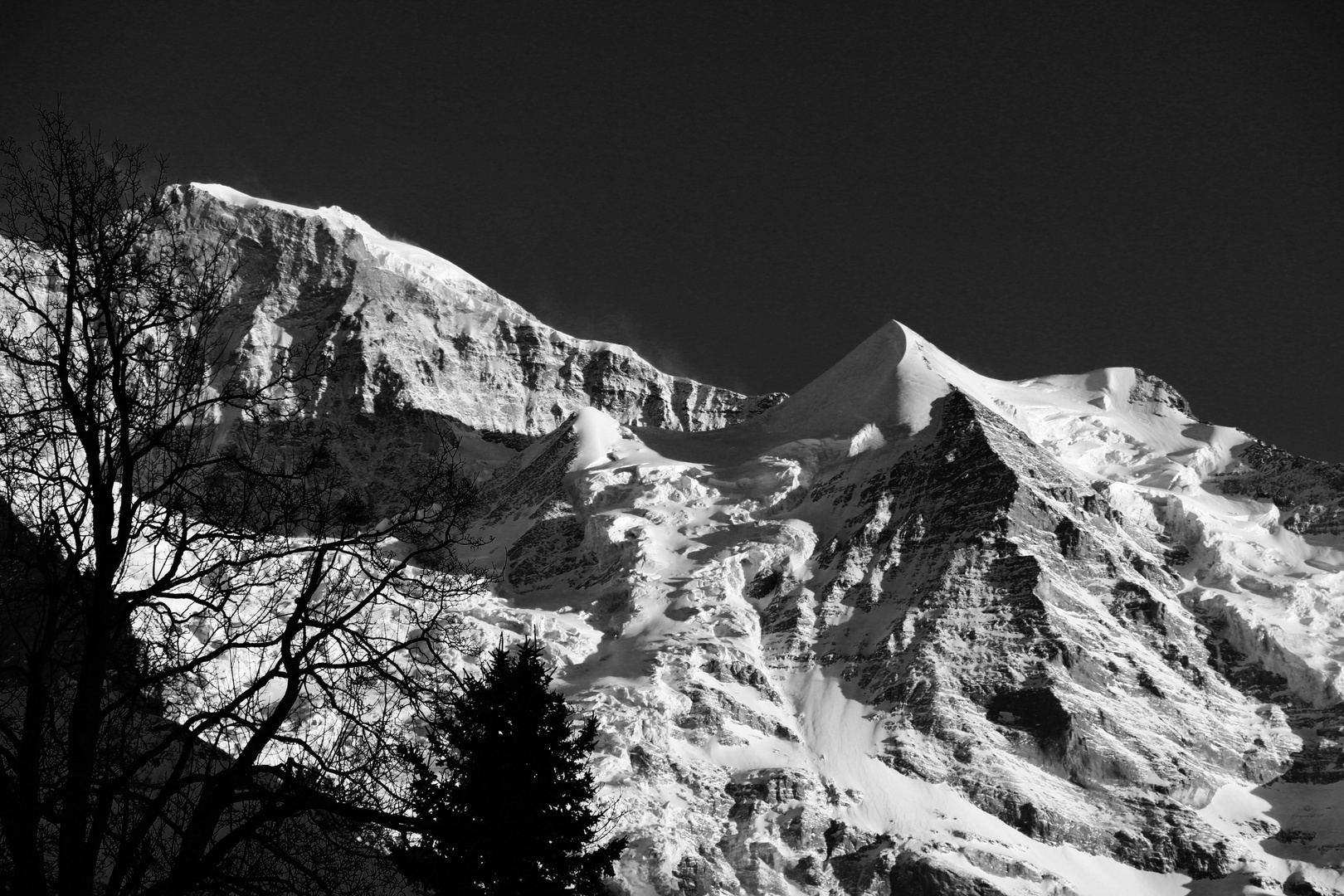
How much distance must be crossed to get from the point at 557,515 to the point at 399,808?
183 meters

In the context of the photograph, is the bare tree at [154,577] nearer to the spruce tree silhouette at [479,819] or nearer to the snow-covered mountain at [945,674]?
the spruce tree silhouette at [479,819]

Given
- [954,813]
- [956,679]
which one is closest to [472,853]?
[954,813]


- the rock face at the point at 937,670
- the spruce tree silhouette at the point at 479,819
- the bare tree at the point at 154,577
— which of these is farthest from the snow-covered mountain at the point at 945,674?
the bare tree at the point at 154,577

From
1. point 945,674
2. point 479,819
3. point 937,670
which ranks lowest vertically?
point 479,819

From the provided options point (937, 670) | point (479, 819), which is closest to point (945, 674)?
point (937, 670)

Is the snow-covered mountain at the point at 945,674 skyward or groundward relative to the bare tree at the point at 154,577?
skyward

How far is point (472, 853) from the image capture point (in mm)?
11352

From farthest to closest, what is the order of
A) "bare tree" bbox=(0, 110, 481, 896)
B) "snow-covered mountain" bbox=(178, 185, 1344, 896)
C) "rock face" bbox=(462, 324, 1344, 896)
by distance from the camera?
"rock face" bbox=(462, 324, 1344, 896) → "snow-covered mountain" bbox=(178, 185, 1344, 896) → "bare tree" bbox=(0, 110, 481, 896)

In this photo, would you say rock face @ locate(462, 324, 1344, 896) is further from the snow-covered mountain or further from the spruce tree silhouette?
the spruce tree silhouette

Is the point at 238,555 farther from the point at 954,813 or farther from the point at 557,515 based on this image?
the point at 557,515

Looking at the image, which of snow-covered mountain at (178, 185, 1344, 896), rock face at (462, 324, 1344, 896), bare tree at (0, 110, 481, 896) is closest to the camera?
bare tree at (0, 110, 481, 896)

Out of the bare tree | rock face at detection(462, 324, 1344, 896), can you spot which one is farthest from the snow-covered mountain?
the bare tree

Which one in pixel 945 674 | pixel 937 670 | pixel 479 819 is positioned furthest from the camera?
pixel 945 674

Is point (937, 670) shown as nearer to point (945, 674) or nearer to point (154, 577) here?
point (945, 674)
